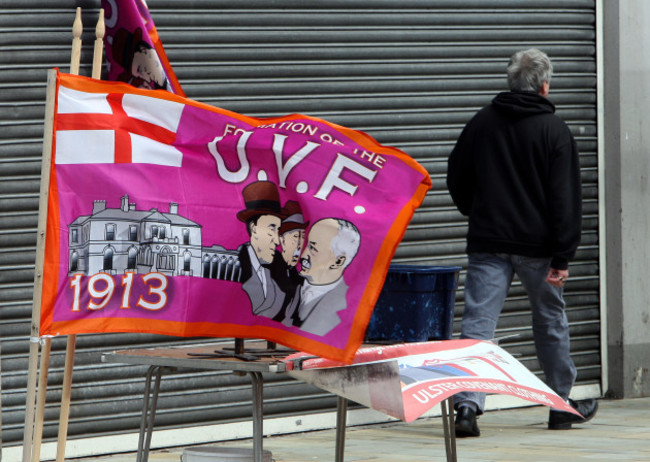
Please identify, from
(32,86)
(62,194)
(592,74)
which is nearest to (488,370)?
(62,194)

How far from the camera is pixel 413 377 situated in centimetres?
380

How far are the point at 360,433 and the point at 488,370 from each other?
3.20 m

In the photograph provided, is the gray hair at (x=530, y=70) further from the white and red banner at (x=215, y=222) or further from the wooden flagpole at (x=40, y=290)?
the wooden flagpole at (x=40, y=290)

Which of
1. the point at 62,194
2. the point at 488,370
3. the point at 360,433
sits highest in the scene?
the point at 62,194

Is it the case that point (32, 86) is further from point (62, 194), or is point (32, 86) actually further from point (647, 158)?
point (647, 158)

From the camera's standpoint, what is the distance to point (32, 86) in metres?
6.19

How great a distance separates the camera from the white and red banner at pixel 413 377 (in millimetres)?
3711

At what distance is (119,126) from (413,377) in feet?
4.24

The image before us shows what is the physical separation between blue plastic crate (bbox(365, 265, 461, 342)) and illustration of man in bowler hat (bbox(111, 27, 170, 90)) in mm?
1434

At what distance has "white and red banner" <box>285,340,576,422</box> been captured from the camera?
12.2 ft

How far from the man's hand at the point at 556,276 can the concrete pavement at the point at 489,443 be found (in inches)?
33.8

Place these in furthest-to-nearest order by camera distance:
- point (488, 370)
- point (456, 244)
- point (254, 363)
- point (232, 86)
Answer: point (456, 244), point (232, 86), point (488, 370), point (254, 363)

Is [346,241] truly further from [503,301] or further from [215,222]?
[503,301]

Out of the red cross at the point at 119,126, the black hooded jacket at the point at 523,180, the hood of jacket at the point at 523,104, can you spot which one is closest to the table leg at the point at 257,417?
the red cross at the point at 119,126
